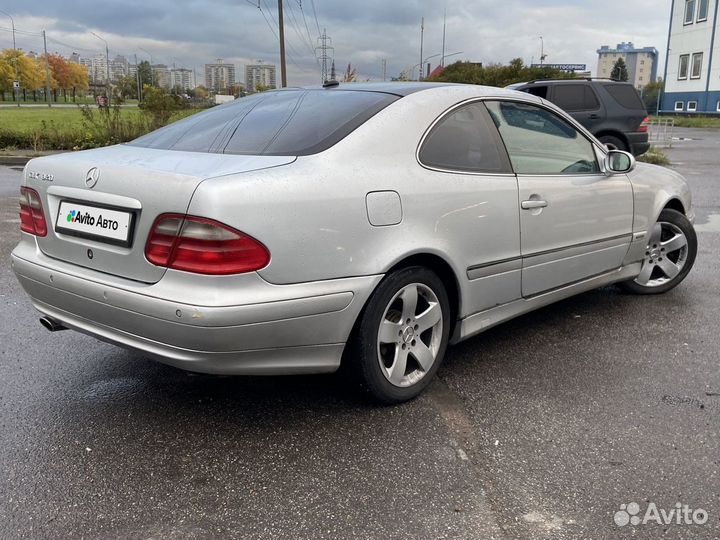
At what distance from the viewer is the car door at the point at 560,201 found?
3658mm

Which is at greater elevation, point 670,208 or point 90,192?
point 90,192

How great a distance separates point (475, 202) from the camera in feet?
10.8

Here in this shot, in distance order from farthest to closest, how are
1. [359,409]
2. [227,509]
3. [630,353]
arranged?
[630,353]
[359,409]
[227,509]

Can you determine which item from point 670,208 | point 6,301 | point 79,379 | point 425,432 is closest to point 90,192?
point 79,379

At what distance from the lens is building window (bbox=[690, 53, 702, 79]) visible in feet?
157

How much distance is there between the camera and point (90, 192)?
2.81 m

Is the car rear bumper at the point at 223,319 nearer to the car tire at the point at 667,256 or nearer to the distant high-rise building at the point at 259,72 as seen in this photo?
the car tire at the point at 667,256

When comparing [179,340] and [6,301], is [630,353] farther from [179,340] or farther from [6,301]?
[6,301]

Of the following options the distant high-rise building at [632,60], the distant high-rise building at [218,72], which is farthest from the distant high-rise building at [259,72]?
the distant high-rise building at [632,60]

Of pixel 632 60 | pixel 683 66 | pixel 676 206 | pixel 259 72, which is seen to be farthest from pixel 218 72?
pixel 676 206

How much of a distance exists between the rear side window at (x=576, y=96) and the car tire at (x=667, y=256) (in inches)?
353

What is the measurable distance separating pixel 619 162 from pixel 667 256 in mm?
1252

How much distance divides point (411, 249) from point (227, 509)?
133 centimetres

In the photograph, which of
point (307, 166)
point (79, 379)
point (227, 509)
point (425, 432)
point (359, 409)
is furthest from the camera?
point (79, 379)
